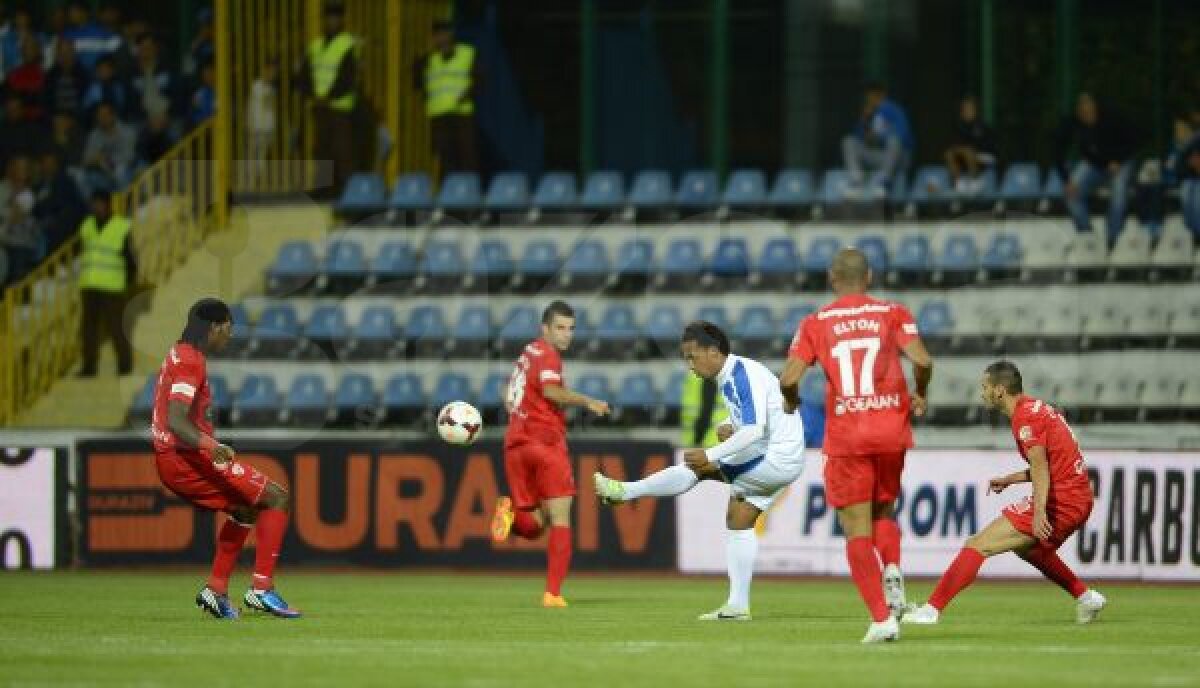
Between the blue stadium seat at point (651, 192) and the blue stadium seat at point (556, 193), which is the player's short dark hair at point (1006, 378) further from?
the blue stadium seat at point (556, 193)

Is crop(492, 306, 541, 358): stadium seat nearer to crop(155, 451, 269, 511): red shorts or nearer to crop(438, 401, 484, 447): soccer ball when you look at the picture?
crop(438, 401, 484, 447): soccer ball

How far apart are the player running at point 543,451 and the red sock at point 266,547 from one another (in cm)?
191

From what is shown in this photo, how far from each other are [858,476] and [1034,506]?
2.31 metres

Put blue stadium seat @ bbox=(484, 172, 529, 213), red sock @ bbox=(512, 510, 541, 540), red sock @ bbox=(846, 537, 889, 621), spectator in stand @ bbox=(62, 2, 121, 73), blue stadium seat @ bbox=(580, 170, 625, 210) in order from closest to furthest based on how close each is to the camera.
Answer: red sock @ bbox=(846, 537, 889, 621), red sock @ bbox=(512, 510, 541, 540), blue stadium seat @ bbox=(580, 170, 625, 210), blue stadium seat @ bbox=(484, 172, 529, 213), spectator in stand @ bbox=(62, 2, 121, 73)

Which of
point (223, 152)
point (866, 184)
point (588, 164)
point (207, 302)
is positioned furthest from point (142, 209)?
point (207, 302)

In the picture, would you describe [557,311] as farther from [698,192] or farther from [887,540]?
[698,192]

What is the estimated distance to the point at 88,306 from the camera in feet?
84.4

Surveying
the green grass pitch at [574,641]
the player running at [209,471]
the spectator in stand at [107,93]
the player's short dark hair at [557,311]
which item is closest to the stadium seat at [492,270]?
the spectator in stand at [107,93]

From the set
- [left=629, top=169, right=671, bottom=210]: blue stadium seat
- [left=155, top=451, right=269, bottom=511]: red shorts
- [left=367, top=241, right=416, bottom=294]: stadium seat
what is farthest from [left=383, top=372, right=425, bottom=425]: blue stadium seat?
[left=155, top=451, right=269, bottom=511]: red shorts

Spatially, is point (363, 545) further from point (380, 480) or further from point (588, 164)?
point (588, 164)

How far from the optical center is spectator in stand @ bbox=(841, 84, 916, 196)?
25578 millimetres

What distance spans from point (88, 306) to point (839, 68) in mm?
9704

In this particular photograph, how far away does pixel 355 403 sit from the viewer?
24.8m

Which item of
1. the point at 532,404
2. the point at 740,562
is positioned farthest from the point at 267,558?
the point at 740,562
